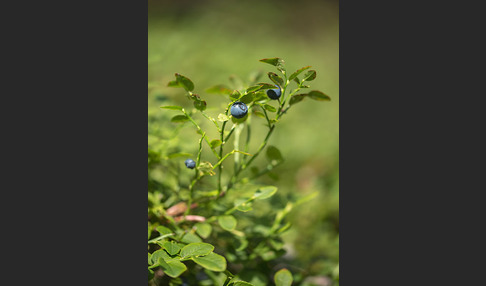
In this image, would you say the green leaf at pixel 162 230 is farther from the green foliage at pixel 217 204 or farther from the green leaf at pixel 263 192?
the green leaf at pixel 263 192

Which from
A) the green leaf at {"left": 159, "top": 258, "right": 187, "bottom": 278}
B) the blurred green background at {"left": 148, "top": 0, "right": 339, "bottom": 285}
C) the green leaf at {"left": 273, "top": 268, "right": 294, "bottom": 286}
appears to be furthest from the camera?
the blurred green background at {"left": 148, "top": 0, "right": 339, "bottom": 285}

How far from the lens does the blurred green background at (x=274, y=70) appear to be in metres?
0.88

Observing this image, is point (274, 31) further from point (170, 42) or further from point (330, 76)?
point (170, 42)

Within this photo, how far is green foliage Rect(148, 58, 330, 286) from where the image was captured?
19.2 inches

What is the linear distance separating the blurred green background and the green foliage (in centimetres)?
7

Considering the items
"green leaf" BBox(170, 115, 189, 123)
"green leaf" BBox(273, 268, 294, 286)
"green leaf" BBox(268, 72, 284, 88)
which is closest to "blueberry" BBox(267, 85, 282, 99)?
"green leaf" BBox(268, 72, 284, 88)

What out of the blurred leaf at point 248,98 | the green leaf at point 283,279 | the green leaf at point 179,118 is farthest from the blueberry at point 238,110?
the green leaf at point 283,279

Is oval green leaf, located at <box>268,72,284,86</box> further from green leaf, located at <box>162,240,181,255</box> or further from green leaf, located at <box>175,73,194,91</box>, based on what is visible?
green leaf, located at <box>162,240,181,255</box>

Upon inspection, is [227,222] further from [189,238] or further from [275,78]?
[275,78]

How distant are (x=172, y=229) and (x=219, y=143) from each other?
17cm

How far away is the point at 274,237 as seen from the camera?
66 centimetres

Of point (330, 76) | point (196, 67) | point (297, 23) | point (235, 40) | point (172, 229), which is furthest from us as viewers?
point (297, 23)

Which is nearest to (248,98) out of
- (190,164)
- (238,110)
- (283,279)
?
(238,110)

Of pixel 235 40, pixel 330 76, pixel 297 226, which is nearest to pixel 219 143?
pixel 297 226
